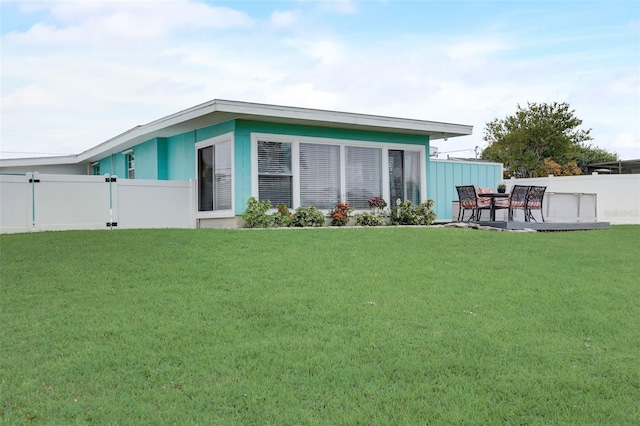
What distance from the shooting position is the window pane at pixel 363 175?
1326 centimetres

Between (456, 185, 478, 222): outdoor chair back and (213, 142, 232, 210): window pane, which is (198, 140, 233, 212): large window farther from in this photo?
(456, 185, 478, 222): outdoor chair back

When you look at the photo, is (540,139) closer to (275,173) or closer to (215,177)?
(275,173)

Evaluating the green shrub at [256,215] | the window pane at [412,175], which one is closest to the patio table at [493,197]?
the window pane at [412,175]

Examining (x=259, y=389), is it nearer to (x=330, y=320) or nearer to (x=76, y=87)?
(x=330, y=320)

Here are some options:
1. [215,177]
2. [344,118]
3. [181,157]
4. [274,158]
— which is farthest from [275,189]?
[181,157]

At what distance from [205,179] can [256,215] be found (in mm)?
2127

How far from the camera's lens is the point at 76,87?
51.5ft

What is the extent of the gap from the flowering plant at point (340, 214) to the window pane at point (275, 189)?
1.01m

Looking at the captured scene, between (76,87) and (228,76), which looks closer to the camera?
(228,76)

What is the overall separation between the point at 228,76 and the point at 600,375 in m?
12.0

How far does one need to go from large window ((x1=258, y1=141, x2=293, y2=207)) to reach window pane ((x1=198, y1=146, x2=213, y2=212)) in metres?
1.35

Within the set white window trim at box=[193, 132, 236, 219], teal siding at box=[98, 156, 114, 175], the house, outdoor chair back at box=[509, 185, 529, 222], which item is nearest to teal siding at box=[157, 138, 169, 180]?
the house

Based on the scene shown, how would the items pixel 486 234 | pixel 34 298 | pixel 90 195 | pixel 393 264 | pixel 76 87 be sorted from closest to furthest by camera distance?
pixel 34 298, pixel 393 264, pixel 486 234, pixel 90 195, pixel 76 87

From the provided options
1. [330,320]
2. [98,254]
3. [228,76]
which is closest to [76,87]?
[228,76]
